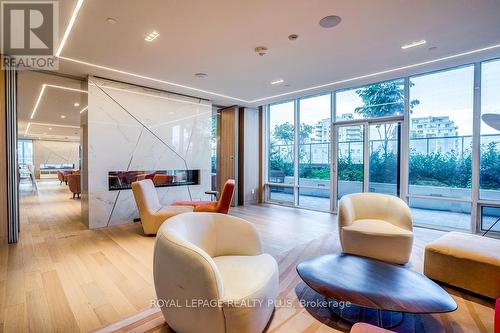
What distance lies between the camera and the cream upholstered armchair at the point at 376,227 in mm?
3033

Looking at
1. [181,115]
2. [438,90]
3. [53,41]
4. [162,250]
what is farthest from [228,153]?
[162,250]

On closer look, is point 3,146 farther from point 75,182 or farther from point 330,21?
point 330,21

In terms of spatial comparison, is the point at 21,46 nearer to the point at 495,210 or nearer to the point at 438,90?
the point at 438,90

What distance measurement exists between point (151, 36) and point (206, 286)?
3117mm

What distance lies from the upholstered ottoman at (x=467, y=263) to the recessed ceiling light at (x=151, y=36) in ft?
13.5

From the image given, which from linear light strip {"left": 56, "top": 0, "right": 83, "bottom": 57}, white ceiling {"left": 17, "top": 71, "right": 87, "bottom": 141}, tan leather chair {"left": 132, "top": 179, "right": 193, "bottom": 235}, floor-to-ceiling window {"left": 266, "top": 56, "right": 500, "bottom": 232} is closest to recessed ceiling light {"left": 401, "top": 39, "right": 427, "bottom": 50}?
floor-to-ceiling window {"left": 266, "top": 56, "right": 500, "bottom": 232}

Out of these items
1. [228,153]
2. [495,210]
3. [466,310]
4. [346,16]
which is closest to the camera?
[466,310]

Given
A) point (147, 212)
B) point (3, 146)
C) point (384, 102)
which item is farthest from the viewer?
point (384, 102)

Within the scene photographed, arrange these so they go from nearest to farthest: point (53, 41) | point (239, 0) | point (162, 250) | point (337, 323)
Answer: point (162, 250)
point (337, 323)
point (239, 0)
point (53, 41)

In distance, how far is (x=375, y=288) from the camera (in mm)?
1861

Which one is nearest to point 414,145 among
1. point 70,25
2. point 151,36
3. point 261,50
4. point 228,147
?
point 261,50

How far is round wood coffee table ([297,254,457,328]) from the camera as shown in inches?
65.9

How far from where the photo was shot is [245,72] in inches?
177

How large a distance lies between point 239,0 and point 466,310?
11.8ft
